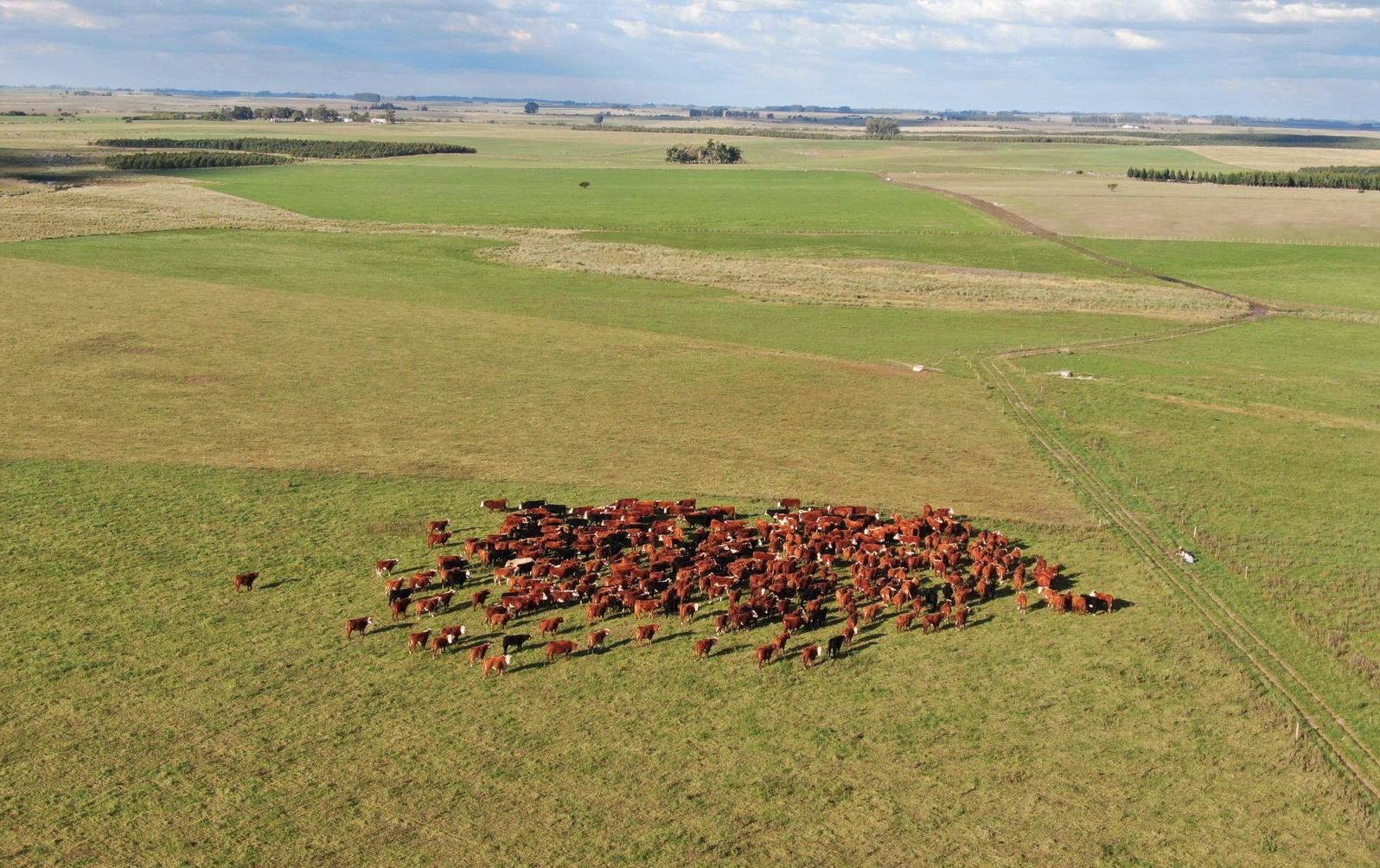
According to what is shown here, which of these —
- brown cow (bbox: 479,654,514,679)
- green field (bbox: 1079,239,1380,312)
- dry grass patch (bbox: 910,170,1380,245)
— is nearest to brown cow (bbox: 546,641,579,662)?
brown cow (bbox: 479,654,514,679)

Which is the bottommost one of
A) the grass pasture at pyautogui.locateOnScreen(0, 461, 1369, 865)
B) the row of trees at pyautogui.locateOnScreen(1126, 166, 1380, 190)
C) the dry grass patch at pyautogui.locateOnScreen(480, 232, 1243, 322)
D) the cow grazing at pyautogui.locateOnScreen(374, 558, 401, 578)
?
the grass pasture at pyautogui.locateOnScreen(0, 461, 1369, 865)

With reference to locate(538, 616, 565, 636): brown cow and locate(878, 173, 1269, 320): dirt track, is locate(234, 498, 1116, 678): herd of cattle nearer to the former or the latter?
locate(538, 616, 565, 636): brown cow

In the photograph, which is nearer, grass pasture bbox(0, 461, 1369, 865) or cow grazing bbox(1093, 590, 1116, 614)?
grass pasture bbox(0, 461, 1369, 865)

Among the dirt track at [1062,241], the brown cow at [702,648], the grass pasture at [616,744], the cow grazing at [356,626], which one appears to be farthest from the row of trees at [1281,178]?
the cow grazing at [356,626]

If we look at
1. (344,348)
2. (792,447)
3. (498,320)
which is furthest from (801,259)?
(792,447)

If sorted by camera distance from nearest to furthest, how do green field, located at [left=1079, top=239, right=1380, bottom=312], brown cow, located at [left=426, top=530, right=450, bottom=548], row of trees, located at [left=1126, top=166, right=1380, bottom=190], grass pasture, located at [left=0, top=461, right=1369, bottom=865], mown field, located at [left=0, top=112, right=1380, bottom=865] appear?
grass pasture, located at [left=0, top=461, right=1369, bottom=865] < mown field, located at [left=0, top=112, right=1380, bottom=865] < brown cow, located at [left=426, top=530, right=450, bottom=548] < green field, located at [left=1079, top=239, right=1380, bottom=312] < row of trees, located at [left=1126, top=166, right=1380, bottom=190]

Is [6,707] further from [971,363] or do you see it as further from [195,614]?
[971,363]

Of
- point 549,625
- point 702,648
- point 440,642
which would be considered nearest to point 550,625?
point 549,625
